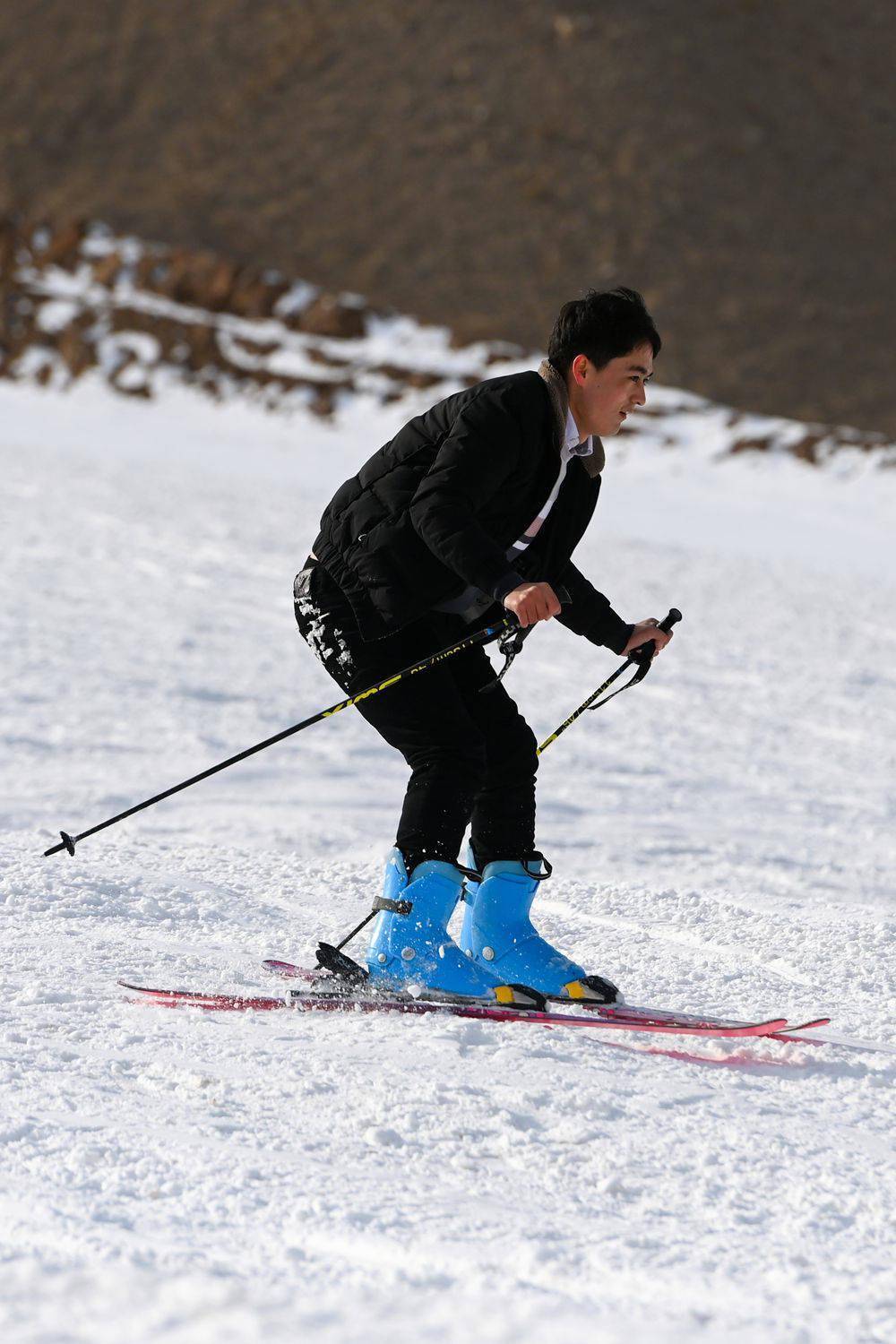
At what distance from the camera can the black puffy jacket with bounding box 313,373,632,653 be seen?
340 centimetres

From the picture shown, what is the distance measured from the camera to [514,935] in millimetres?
3838

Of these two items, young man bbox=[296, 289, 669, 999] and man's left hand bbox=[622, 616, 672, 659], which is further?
man's left hand bbox=[622, 616, 672, 659]

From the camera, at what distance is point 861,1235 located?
262cm

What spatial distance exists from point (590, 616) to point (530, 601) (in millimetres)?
607

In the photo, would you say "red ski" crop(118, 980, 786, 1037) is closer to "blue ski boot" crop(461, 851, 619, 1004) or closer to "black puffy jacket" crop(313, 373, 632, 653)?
"blue ski boot" crop(461, 851, 619, 1004)

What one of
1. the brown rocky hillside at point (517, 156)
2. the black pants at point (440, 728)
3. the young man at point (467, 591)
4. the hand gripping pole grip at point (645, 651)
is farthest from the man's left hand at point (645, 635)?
the brown rocky hillside at point (517, 156)

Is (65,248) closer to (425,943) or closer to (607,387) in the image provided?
(607,387)

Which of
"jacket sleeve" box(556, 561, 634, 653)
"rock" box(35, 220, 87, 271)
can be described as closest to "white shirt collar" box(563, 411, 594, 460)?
"jacket sleeve" box(556, 561, 634, 653)

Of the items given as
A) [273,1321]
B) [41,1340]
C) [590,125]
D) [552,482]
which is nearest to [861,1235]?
[273,1321]

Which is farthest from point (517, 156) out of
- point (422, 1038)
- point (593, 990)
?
point (422, 1038)

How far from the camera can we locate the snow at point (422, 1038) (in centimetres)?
238

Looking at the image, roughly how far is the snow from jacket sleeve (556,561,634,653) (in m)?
0.98

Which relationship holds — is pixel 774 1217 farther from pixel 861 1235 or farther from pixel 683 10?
pixel 683 10

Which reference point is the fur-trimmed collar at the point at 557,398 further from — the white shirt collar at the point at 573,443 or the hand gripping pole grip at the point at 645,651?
the hand gripping pole grip at the point at 645,651
